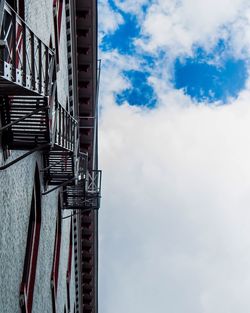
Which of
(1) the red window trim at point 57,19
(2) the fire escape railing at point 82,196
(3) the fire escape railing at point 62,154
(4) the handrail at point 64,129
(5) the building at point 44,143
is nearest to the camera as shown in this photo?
(5) the building at point 44,143

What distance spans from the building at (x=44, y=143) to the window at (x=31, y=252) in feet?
0.10

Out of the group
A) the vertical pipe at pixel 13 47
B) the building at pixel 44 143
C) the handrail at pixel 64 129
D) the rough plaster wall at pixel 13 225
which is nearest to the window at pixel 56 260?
the building at pixel 44 143

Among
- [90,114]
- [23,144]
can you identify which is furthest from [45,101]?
[90,114]

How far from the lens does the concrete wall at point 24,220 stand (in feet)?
42.1

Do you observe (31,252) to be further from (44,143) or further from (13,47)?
(13,47)

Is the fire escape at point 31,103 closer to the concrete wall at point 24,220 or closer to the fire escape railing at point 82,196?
the concrete wall at point 24,220

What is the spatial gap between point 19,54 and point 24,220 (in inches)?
311

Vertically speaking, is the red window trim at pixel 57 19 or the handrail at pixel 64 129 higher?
the red window trim at pixel 57 19

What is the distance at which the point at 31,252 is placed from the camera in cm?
1677

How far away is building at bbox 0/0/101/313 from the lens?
9020 mm

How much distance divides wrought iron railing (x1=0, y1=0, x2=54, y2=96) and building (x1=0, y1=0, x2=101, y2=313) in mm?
14

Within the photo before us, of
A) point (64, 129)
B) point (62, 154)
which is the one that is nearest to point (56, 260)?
point (62, 154)

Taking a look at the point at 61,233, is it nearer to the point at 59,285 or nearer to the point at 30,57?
the point at 59,285

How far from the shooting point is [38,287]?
17719 millimetres
